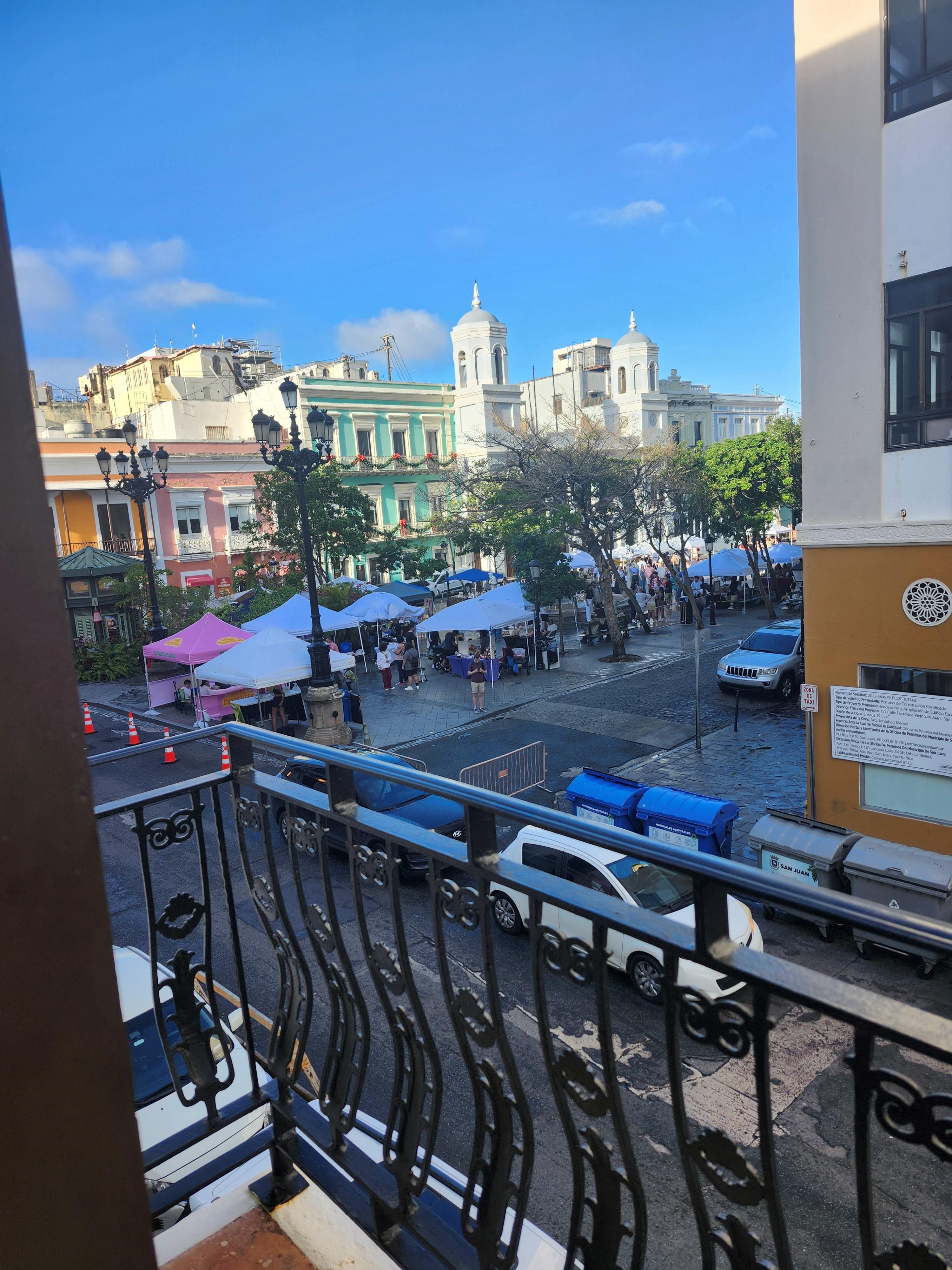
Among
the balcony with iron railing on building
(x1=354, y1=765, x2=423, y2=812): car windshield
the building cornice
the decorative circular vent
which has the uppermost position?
the balcony with iron railing on building

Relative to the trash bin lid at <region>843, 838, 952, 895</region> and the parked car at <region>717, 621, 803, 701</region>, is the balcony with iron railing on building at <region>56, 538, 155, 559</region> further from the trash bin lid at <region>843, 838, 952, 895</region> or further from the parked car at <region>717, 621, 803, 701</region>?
the trash bin lid at <region>843, 838, 952, 895</region>

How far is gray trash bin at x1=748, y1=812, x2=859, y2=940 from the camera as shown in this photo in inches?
331

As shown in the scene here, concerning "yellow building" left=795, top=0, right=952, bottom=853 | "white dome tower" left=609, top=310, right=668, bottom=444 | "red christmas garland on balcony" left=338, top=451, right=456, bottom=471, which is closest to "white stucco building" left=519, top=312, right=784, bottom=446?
"white dome tower" left=609, top=310, right=668, bottom=444

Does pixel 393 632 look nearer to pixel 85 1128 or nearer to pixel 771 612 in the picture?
pixel 771 612

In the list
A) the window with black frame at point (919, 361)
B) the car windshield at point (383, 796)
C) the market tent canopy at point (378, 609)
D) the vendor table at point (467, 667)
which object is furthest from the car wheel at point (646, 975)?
the market tent canopy at point (378, 609)

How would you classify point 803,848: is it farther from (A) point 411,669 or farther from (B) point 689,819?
(A) point 411,669

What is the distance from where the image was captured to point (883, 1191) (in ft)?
17.0

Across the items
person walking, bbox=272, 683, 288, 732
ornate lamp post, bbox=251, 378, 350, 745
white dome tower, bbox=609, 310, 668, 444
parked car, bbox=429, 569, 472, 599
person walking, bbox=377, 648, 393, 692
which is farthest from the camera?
white dome tower, bbox=609, 310, 668, 444

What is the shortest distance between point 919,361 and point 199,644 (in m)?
14.2

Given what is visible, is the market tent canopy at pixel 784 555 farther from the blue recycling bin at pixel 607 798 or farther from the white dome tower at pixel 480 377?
the blue recycling bin at pixel 607 798

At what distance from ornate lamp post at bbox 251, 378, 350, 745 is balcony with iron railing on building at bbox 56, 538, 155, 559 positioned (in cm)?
1403

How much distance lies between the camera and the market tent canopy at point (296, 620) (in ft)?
62.3

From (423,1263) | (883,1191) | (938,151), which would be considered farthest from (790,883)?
(938,151)

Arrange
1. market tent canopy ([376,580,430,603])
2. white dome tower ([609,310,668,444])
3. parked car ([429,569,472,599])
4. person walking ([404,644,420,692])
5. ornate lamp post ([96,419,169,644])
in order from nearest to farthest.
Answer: ornate lamp post ([96,419,169,644]), person walking ([404,644,420,692]), market tent canopy ([376,580,430,603]), parked car ([429,569,472,599]), white dome tower ([609,310,668,444])
